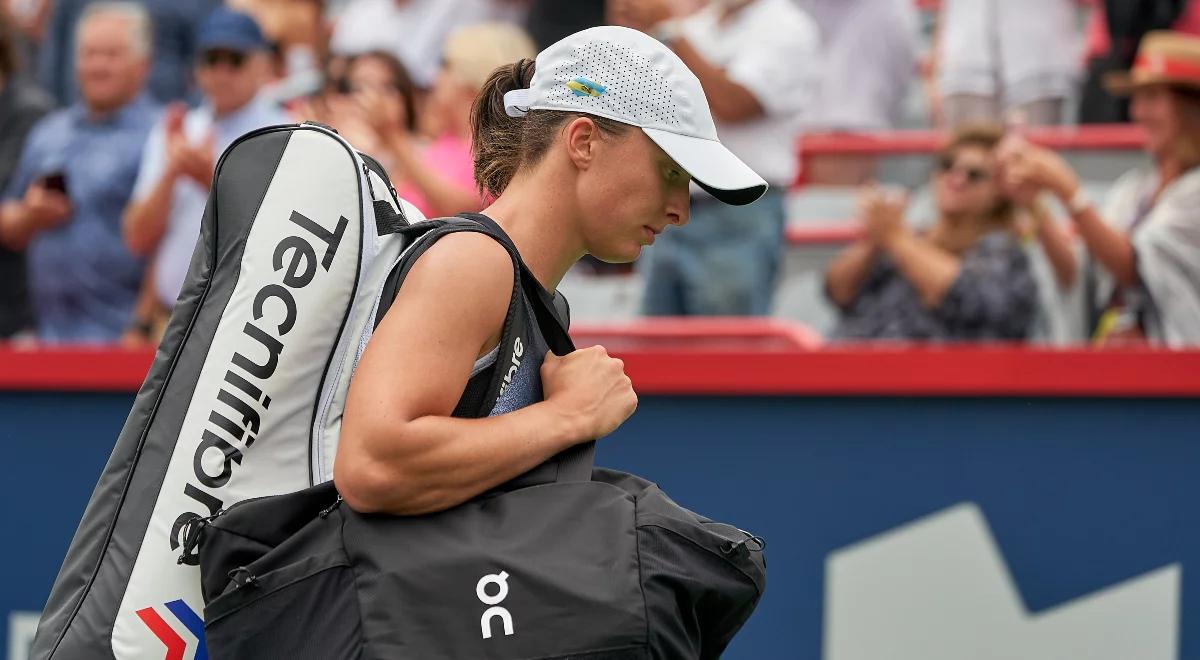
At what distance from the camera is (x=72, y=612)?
244 cm

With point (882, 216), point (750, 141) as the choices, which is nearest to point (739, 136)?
point (750, 141)

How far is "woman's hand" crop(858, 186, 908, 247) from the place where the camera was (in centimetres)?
523

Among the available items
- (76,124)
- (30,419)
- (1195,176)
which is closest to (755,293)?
(1195,176)

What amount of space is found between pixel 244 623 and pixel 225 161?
2.32ft

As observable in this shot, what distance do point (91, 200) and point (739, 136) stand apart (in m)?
2.42

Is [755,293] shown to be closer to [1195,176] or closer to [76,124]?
[1195,176]

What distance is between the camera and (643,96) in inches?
92.3

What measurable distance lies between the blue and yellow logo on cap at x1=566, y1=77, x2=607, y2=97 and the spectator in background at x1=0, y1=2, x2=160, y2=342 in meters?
3.94

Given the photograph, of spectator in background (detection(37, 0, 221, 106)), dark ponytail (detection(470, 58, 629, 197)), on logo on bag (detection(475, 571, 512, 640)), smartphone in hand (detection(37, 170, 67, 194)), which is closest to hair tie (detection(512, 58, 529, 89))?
dark ponytail (detection(470, 58, 629, 197))

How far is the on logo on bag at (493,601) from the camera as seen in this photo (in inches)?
85.5

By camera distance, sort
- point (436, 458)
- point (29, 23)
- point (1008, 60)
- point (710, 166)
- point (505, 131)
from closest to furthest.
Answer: point (436, 458) → point (710, 166) → point (505, 131) → point (1008, 60) → point (29, 23)

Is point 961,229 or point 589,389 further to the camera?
point 961,229

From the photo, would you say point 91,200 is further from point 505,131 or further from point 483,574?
point 483,574

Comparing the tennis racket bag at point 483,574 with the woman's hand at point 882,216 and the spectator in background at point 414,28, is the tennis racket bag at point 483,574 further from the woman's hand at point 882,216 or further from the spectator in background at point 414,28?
the spectator in background at point 414,28
